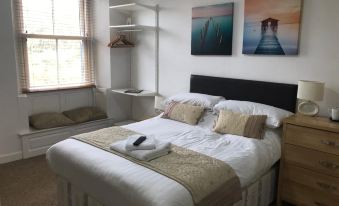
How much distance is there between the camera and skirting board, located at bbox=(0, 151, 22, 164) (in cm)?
348

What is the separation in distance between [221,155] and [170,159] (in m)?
0.44

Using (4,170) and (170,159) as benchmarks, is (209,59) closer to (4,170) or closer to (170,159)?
(170,159)

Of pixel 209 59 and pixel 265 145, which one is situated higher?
pixel 209 59

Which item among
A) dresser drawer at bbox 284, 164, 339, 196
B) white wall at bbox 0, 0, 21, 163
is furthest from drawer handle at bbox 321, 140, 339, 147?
white wall at bbox 0, 0, 21, 163

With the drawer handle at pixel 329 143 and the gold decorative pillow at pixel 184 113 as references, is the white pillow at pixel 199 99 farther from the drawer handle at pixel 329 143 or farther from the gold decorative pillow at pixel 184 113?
the drawer handle at pixel 329 143

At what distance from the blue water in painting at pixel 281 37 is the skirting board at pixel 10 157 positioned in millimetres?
3156

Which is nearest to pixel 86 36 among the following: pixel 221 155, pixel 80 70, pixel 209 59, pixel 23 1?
pixel 80 70

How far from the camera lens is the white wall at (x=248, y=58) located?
257 cm

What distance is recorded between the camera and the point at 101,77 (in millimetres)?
4527

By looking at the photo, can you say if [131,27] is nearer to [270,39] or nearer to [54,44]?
[54,44]

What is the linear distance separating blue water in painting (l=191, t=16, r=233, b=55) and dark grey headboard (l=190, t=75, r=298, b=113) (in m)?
0.34

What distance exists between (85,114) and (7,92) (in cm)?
111

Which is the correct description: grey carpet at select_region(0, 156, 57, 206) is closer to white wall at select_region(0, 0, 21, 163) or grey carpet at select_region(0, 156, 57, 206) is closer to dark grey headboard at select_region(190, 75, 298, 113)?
white wall at select_region(0, 0, 21, 163)

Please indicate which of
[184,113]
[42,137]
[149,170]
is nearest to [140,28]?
[184,113]
